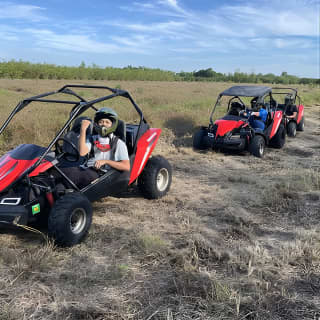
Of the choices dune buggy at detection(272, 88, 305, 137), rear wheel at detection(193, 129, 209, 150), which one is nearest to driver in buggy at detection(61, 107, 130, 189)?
rear wheel at detection(193, 129, 209, 150)

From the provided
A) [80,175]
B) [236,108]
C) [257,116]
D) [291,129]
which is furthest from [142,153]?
[291,129]

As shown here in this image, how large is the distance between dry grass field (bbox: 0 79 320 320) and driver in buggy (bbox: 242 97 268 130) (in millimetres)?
2941

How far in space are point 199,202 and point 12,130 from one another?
16.8 feet

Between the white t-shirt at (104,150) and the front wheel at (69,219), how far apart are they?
0.76 m

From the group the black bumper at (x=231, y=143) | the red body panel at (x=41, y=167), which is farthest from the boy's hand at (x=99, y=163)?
the black bumper at (x=231, y=143)

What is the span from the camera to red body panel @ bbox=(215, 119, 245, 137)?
805 cm

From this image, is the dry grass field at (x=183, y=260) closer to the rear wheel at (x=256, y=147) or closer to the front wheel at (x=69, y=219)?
the front wheel at (x=69, y=219)

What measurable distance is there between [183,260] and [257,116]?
245 inches

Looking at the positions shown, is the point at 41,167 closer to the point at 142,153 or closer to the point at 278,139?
the point at 142,153

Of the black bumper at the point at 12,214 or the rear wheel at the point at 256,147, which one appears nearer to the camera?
the black bumper at the point at 12,214

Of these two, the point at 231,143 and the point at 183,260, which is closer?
the point at 183,260

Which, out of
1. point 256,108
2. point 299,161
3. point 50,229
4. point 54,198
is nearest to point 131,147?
point 54,198

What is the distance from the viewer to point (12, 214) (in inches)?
124

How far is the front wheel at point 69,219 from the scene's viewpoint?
10.7 feet
